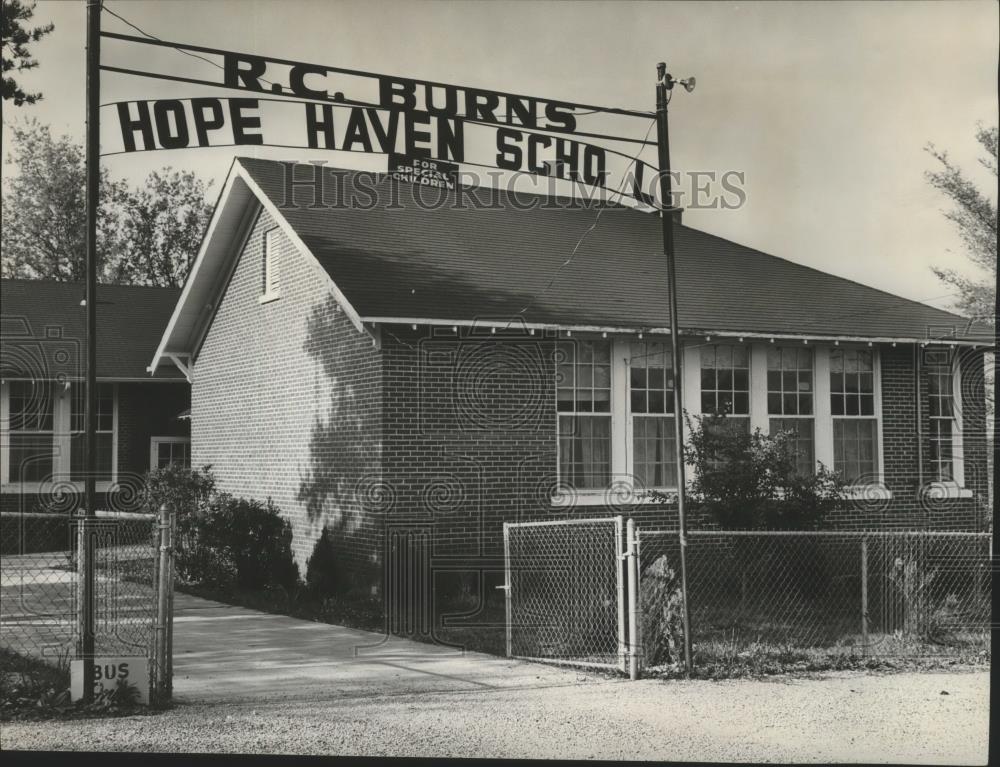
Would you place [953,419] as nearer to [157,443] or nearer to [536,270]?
[536,270]

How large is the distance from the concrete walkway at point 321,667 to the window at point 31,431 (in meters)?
11.3

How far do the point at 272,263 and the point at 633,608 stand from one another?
10014 millimetres

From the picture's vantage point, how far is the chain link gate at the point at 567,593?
33.9ft

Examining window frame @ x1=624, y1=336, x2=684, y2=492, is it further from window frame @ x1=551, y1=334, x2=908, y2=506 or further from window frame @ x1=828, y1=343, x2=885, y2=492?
window frame @ x1=828, y1=343, x2=885, y2=492

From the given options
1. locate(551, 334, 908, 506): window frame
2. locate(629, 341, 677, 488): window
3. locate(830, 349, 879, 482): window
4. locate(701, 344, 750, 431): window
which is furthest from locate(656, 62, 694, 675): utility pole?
locate(830, 349, 879, 482): window

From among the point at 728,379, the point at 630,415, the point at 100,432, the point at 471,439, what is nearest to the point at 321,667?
the point at 471,439

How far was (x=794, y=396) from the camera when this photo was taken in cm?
1669

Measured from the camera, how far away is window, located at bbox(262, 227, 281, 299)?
1725 centimetres

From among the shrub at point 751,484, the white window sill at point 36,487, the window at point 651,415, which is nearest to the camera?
the shrub at point 751,484

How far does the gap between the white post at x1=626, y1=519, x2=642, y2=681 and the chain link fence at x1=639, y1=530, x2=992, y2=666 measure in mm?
304

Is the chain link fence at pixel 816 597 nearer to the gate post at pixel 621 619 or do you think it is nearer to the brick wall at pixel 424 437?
the gate post at pixel 621 619

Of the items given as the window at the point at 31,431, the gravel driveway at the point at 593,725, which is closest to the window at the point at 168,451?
the window at the point at 31,431

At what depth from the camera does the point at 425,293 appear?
48.2 feet

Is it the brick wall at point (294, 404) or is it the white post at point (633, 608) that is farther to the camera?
the brick wall at point (294, 404)
